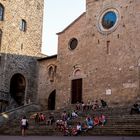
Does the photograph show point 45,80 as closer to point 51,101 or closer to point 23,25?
point 51,101

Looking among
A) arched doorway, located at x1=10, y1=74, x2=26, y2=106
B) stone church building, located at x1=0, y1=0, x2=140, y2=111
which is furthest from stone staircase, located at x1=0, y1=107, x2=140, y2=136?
arched doorway, located at x1=10, y1=74, x2=26, y2=106

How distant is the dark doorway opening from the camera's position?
104 feet

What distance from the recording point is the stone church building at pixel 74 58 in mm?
28594

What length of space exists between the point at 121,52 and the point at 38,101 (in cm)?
1168

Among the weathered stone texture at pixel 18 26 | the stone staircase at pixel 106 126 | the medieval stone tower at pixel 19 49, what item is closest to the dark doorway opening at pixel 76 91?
the stone staircase at pixel 106 126

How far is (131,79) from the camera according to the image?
2769cm

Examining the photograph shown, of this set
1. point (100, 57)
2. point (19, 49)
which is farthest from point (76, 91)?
point (19, 49)

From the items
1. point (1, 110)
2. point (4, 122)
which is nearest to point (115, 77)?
point (4, 122)

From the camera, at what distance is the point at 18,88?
37.1 metres

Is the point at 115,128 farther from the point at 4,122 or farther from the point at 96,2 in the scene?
the point at 96,2

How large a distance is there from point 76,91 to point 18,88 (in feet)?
25.7

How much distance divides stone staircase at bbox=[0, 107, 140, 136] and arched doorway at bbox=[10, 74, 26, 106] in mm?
7494

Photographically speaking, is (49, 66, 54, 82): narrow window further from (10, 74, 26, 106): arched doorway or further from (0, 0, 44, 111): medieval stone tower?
(10, 74, 26, 106): arched doorway

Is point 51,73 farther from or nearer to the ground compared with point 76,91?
farther from the ground
